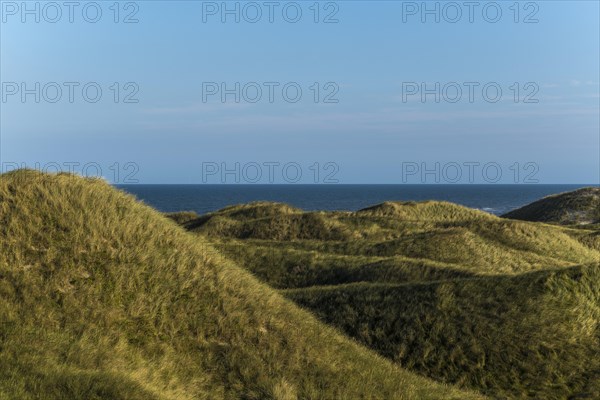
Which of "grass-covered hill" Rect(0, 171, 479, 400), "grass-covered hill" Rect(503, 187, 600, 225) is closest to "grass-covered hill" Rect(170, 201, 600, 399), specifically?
"grass-covered hill" Rect(0, 171, 479, 400)

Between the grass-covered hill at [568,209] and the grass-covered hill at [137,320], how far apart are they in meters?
68.5

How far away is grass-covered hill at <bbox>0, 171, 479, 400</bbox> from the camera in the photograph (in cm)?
1454

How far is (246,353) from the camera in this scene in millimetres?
17016

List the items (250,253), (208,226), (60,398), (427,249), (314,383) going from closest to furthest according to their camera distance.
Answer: (60,398) < (314,383) < (250,253) < (427,249) < (208,226)

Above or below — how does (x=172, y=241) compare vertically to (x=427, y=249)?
above

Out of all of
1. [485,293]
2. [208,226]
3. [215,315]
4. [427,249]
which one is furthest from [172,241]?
[208,226]

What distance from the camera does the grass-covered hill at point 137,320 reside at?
1454 centimetres

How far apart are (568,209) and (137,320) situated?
78.7 m

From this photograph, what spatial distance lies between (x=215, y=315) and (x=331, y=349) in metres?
3.54

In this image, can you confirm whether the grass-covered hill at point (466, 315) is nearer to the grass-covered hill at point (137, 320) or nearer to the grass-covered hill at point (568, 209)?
the grass-covered hill at point (137, 320)

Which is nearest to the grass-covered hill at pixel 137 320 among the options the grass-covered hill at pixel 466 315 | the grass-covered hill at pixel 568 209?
the grass-covered hill at pixel 466 315

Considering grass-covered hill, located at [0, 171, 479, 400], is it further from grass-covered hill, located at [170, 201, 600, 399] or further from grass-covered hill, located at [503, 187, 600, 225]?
grass-covered hill, located at [503, 187, 600, 225]

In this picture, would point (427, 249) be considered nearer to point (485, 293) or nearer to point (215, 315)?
point (485, 293)

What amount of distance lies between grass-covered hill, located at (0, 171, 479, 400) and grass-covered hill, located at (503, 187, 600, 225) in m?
68.5
